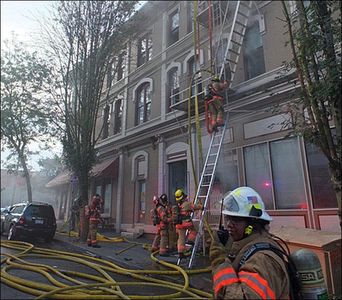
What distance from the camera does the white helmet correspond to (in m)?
1.95

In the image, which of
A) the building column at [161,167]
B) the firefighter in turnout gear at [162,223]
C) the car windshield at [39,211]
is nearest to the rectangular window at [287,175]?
the firefighter in turnout gear at [162,223]

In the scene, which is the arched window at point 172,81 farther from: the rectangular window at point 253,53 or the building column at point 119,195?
the building column at point 119,195

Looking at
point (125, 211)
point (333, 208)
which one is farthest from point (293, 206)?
point (125, 211)

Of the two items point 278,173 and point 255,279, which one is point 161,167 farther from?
point 255,279

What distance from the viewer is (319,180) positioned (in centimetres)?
730

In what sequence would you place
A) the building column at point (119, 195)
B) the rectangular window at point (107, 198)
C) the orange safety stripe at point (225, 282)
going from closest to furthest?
the orange safety stripe at point (225, 282) → the building column at point (119, 195) → the rectangular window at point (107, 198)

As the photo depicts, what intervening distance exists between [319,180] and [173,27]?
397 inches

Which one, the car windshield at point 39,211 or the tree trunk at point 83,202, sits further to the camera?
the car windshield at point 39,211

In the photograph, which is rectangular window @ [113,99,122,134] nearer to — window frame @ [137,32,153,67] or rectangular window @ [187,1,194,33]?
window frame @ [137,32,153,67]

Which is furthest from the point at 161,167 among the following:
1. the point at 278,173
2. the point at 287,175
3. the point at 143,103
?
the point at 287,175

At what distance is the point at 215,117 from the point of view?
8.19 m

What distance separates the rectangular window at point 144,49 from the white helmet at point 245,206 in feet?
45.1

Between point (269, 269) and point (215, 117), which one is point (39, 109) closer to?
point (215, 117)

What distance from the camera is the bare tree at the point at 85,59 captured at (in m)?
11.4
